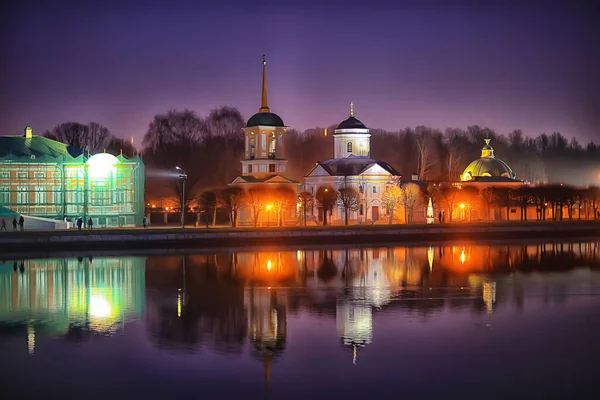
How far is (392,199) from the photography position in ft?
189

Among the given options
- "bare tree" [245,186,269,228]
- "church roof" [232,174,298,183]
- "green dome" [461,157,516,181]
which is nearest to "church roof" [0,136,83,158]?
"bare tree" [245,186,269,228]

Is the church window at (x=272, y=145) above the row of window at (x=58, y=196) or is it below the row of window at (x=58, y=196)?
above

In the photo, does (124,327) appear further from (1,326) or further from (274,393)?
(274,393)

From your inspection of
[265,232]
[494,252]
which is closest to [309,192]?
[265,232]

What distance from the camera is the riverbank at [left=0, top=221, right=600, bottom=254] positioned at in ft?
126

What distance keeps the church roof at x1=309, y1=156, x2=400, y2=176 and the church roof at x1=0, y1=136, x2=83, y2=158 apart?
629 inches

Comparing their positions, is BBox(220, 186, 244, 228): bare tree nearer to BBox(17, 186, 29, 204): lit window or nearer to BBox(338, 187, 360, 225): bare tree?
BBox(338, 187, 360, 225): bare tree

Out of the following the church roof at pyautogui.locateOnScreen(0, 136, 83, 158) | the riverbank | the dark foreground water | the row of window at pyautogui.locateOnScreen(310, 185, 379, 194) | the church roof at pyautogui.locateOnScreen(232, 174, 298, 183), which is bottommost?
the dark foreground water

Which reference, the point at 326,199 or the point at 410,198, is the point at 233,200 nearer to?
the point at 326,199

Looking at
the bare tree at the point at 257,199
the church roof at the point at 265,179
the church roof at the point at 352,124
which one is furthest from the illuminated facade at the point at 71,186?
the church roof at the point at 352,124

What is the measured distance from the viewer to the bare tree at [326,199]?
5506 cm

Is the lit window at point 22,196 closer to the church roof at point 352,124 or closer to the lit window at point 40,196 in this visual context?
the lit window at point 40,196

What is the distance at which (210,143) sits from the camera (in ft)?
258

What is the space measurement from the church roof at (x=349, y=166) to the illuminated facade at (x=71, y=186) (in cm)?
1416
